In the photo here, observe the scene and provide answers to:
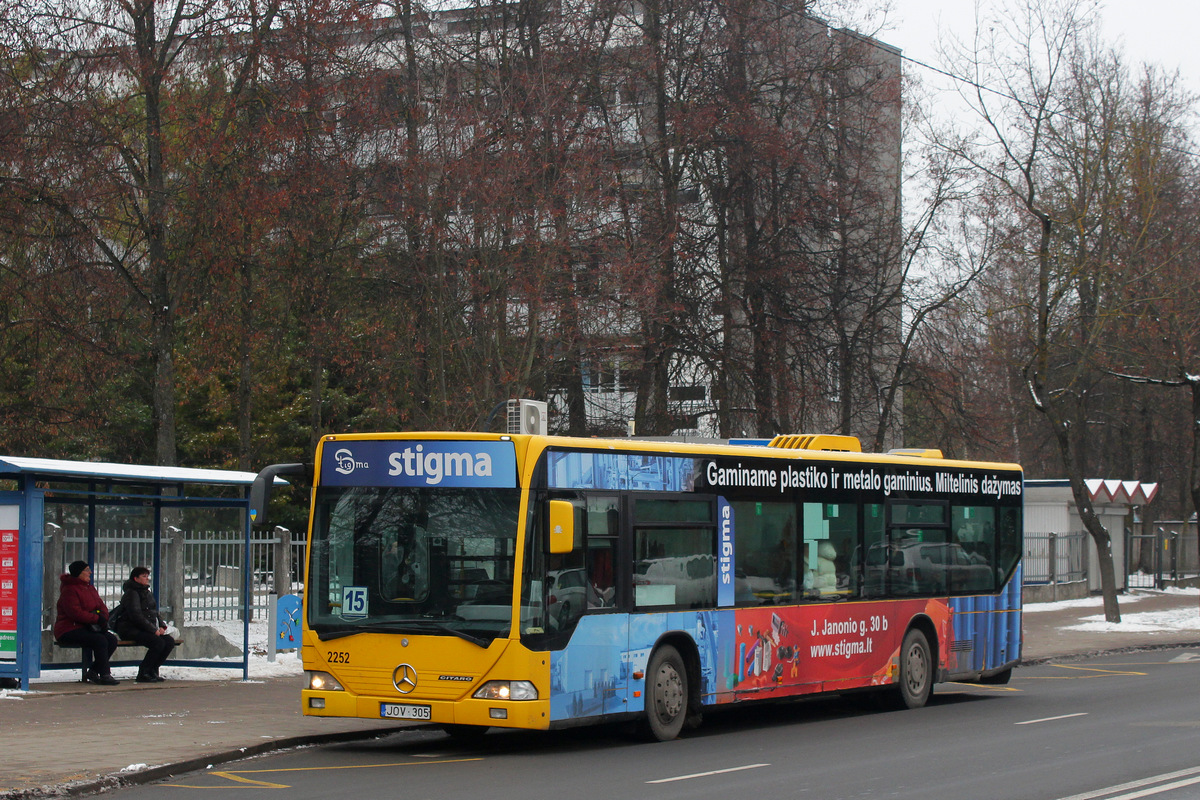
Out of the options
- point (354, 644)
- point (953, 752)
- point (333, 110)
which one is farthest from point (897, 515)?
point (333, 110)

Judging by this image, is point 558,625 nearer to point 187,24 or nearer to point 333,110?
point 333,110

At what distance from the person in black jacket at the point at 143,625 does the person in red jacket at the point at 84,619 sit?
378 millimetres

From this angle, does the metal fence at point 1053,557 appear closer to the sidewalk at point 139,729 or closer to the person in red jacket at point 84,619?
the sidewalk at point 139,729

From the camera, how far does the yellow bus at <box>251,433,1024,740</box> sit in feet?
37.7

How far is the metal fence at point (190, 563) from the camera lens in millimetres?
17688

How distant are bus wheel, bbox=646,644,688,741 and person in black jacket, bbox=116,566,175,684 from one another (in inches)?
278

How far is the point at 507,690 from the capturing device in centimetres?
1126

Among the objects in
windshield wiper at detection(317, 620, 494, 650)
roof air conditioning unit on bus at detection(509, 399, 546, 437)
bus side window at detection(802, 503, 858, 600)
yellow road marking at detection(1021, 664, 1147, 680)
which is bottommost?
yellow road marking at detection(1021, 664, 1147, 680)

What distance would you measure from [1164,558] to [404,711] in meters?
38.9

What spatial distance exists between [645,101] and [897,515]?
15.1 meters

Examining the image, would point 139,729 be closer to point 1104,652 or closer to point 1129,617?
point 1104,652

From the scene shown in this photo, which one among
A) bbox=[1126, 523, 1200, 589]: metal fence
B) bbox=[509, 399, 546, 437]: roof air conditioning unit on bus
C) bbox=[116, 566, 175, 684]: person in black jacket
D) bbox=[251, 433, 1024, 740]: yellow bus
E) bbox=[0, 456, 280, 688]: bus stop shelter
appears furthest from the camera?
bbox=[1126, 523, 1200, 589]: metal fence

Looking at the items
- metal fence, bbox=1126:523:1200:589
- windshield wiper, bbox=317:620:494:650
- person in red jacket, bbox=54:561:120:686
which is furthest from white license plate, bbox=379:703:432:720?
metal fence, bbox=1126:523:1200:589

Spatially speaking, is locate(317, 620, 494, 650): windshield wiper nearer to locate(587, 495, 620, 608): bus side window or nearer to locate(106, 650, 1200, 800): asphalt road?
locate(106, 650, 1200, 800): asphalt road
